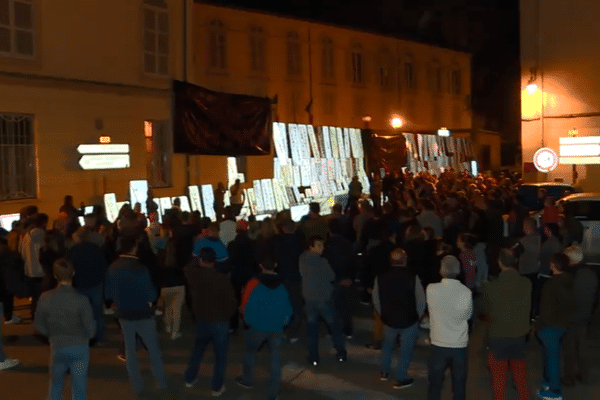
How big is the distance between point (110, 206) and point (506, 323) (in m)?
13.8

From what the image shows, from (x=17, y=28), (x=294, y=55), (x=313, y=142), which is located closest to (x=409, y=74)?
(x=294, y=55)

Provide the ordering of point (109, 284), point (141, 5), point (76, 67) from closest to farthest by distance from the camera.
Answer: point (109, 284), point (76, 67), point (141, 5)

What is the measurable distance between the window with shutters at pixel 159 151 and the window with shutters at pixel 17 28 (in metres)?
4.69

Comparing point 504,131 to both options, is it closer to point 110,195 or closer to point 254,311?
point 110,195

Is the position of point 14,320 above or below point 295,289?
below

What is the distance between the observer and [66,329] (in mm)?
6879

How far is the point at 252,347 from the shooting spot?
27.1 ft

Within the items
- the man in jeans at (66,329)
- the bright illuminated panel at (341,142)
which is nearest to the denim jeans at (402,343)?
the man in jeans at (66,329)

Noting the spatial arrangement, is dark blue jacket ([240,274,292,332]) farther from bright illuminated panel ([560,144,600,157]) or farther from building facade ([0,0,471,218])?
bright illuminated panel ([560,144,600,157])

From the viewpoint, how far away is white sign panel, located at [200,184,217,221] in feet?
74.0

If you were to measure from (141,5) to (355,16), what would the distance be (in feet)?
90.4

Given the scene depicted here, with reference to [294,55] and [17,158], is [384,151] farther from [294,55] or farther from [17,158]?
[17,158]

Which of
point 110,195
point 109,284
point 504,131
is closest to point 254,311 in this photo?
point 109,284

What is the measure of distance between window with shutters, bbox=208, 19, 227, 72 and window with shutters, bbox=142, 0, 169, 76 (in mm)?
9688
